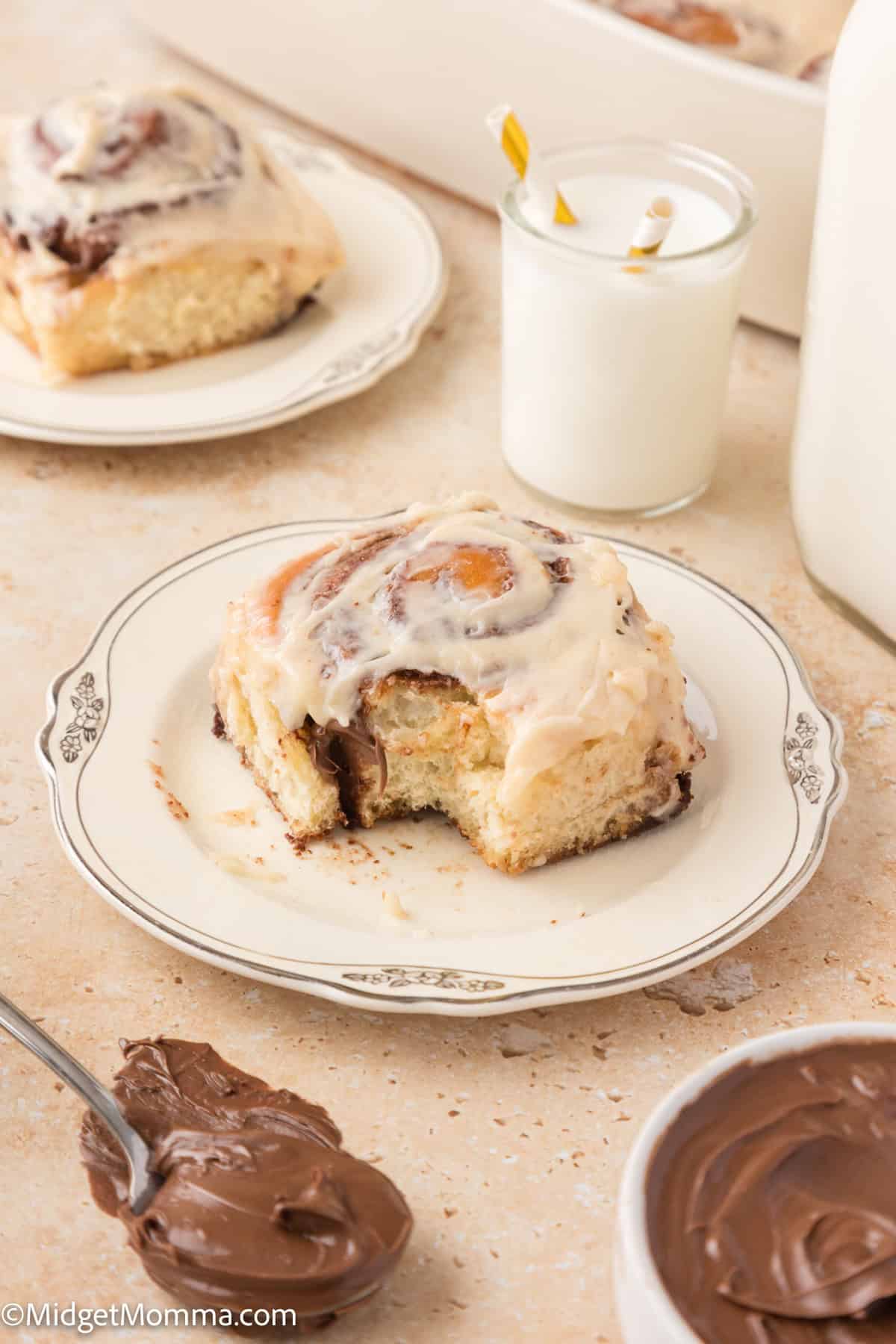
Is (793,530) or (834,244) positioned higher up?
(834,244)

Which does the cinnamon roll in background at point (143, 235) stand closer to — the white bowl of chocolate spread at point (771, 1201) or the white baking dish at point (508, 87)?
the white baking dish at point (508, 87)

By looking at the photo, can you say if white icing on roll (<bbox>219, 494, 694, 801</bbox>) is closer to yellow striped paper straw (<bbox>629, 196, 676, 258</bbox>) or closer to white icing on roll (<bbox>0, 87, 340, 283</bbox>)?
yellow striped paper straw (<bbox>629, 196, 676, 258</bbox>)

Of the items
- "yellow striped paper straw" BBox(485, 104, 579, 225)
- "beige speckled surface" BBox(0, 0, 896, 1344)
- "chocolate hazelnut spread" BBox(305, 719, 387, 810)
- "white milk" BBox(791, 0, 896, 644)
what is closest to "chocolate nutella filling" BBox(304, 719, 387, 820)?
"chocolate hazelnut spread" BBox(305, 719, 387, 810)

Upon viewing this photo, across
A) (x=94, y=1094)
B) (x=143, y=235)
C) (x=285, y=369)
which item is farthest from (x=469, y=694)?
(x=143, y=235)

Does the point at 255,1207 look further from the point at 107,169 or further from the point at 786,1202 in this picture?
the point at 107,169

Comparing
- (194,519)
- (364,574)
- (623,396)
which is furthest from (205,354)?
(364,574)

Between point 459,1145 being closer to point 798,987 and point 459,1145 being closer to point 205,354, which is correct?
point 798,987
